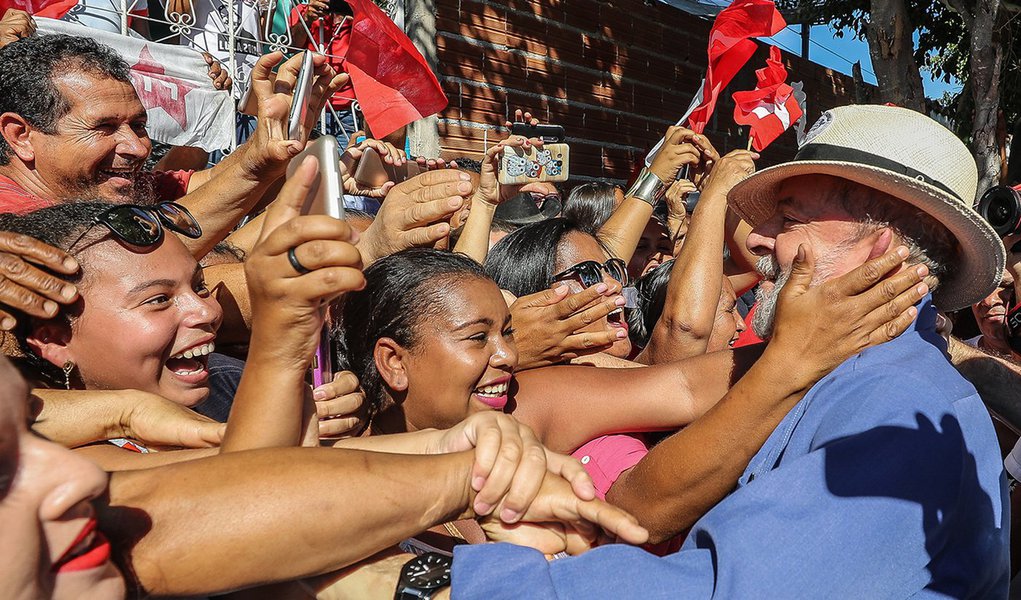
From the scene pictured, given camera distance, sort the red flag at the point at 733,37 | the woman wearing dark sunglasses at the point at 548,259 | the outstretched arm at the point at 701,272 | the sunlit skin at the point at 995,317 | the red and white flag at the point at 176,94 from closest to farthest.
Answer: the outstretched arm at the point at 701,272
the sunlit skin at the point at 995,317
the woman wearing dark sunglasses at the point at 548,259
the red and white flag at the point at 176,94
the red flag at the point at 733,37

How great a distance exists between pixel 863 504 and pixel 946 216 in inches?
29.6

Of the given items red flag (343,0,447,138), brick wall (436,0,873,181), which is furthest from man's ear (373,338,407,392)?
brick wall (436,0,873,181)

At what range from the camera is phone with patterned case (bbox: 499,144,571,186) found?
397 cm

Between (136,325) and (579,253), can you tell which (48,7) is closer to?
(579,253)

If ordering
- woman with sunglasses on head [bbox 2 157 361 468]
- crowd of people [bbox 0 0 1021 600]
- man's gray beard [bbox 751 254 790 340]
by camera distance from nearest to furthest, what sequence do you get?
crowd of people [bbox 0 0 1021 600]
woman with sunglasses on head [bbox 2 157 361 468]
man's gray beard [bbox 751 254 790 340]

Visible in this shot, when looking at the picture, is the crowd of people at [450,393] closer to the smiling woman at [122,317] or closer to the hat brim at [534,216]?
the smiling woman at [122,317]

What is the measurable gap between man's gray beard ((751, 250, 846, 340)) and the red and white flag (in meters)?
3.97

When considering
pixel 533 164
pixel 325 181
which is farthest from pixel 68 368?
pixel 533 164

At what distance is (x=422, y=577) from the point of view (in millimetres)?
1417

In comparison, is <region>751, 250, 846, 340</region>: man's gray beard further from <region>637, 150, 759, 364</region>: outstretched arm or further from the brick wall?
the brick wall

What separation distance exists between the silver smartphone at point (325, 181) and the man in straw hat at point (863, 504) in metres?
0.64

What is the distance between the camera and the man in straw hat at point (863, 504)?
1410mm

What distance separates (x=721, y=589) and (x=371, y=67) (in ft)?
10.2

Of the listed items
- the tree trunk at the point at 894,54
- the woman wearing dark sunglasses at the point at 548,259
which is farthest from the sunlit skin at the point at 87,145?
the tree trunk at the point at 894,54
